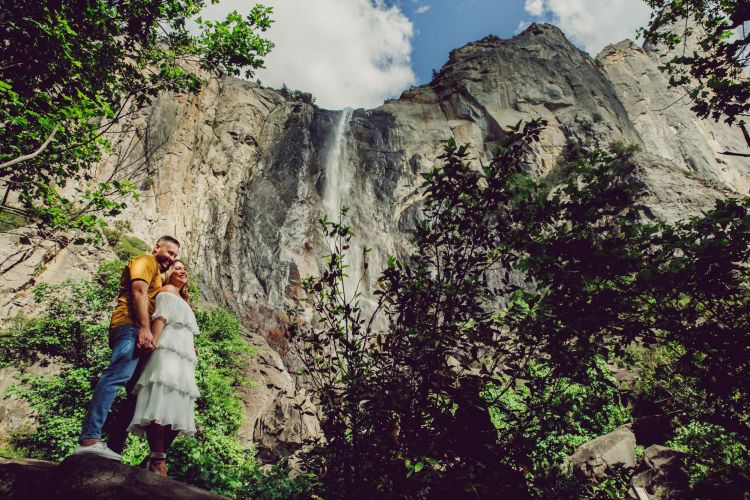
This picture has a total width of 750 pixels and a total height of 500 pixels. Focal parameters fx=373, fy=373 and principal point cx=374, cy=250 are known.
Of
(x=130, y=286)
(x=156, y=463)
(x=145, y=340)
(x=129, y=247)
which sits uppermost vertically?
(x=129, y=247)

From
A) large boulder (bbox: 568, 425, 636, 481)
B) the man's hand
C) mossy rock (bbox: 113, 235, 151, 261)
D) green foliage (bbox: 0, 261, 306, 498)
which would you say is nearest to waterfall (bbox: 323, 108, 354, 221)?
mossy rock (bbox: 113, 235, 151, 261)

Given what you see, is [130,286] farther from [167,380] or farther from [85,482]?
[85,482]

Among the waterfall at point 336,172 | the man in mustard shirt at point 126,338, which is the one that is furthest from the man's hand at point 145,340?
the waterfall at point 336,172

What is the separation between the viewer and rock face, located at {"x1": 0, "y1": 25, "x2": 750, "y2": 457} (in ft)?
72.8

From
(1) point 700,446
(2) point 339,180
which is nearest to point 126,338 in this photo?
(1) point 700,446

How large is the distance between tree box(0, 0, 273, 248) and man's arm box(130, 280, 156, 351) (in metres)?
0.98

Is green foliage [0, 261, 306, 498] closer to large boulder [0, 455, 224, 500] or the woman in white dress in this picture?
the woman in white dress

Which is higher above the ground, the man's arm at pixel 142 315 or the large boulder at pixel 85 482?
the man's arm at pixel 142 315

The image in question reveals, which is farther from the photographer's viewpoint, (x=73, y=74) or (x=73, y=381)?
(x=73, y=381)

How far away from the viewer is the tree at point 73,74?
12.9 ft

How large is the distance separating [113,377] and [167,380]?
37cm

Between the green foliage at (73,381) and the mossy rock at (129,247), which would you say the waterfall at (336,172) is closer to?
the mossy rock at (129,247)

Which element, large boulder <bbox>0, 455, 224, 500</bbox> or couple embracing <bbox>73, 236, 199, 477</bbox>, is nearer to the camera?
large boulder <bbox>0, 455, 224, 500</bbox>

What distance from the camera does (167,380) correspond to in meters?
2.97
